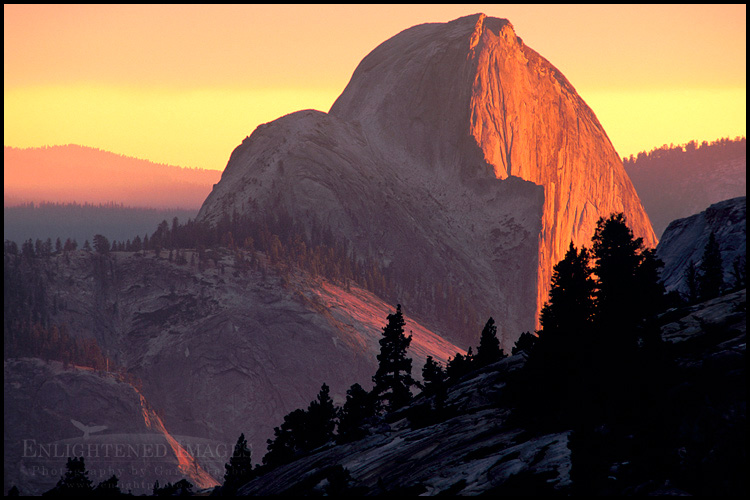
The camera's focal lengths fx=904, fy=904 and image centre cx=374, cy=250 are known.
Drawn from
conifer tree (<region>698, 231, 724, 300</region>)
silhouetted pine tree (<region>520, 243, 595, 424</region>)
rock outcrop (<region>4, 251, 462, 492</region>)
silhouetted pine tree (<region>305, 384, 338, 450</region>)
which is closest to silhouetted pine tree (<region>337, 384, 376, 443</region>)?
silhouetted pine tree (<region>305, 384, 338, 450</region>)

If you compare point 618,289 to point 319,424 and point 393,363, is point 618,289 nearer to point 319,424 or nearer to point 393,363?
point 393,363

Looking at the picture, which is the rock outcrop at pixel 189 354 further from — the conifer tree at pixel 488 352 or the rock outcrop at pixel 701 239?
the conifer tree at pixel 488 352

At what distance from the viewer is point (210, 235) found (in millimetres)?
194500

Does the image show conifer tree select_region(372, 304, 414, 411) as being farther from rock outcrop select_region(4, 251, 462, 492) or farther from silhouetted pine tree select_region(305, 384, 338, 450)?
rock outcrop select_region(4, 251, 462, 492)

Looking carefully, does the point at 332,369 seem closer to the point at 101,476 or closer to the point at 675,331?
the point at 101,476

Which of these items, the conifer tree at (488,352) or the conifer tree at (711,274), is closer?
the conifer tree at (488,352)

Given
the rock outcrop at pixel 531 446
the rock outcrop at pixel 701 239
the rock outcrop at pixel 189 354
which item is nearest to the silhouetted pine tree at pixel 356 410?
the rock outcrop at pixel 531 446

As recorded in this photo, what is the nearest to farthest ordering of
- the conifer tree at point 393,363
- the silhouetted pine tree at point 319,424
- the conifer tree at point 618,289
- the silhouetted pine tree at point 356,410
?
the conifer tree at point 618,289 → the silhouetted pine tree at point 356,410 → the silhouetted pine tree at point 319,424 → the conifer tree at point 393,363

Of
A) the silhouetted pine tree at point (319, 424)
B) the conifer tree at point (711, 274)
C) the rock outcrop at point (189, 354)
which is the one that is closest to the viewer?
the conifer tree at point (711, 274)

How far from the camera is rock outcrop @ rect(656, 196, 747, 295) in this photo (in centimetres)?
8481

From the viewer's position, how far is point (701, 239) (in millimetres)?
92875

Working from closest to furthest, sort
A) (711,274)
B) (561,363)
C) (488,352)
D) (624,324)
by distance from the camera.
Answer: (624,324)
(561,363)
(488,352)
(711,274)

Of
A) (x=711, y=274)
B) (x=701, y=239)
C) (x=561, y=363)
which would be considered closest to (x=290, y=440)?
(x=561, y=363)

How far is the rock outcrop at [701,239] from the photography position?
278ft
